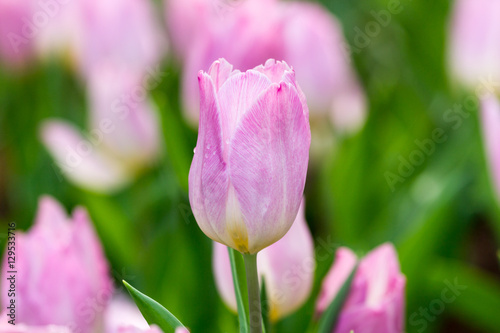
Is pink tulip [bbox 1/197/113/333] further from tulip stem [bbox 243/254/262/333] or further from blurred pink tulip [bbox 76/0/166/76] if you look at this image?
blurred pink tulip [bbox 76/0/166/76]

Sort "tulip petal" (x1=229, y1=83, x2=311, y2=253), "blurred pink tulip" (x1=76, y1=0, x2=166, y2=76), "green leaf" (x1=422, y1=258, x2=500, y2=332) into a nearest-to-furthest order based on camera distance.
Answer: "tulip petal" (x1=229, y1=83, x2=311, y2=253), "green leaf" (x1=422, y1=258, x2=500, y2=332), "blurred pink tulip" (x1=76, y1=0, x2=166, y2=76)

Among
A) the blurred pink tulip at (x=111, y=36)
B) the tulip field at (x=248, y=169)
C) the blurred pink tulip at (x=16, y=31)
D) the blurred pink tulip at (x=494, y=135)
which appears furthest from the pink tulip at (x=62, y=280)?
the blurred pink tulip at (x=16, y=31)

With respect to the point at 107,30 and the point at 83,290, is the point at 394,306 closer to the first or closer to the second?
the point at 83,290

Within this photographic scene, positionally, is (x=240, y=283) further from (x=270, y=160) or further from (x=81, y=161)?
(x=81, y=161)

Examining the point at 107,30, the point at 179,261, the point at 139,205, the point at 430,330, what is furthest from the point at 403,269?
A: the point at 107,30

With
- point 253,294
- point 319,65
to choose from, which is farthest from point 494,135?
point 319,65

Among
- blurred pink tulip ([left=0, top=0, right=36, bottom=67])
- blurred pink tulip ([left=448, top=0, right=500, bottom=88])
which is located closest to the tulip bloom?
blurred pink tulip ([left=448, top=0, right=500, bottom=88])

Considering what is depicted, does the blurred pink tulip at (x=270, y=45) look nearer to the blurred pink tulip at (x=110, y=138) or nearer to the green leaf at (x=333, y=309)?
the blurred pink tulip at (x=110, y=138)
